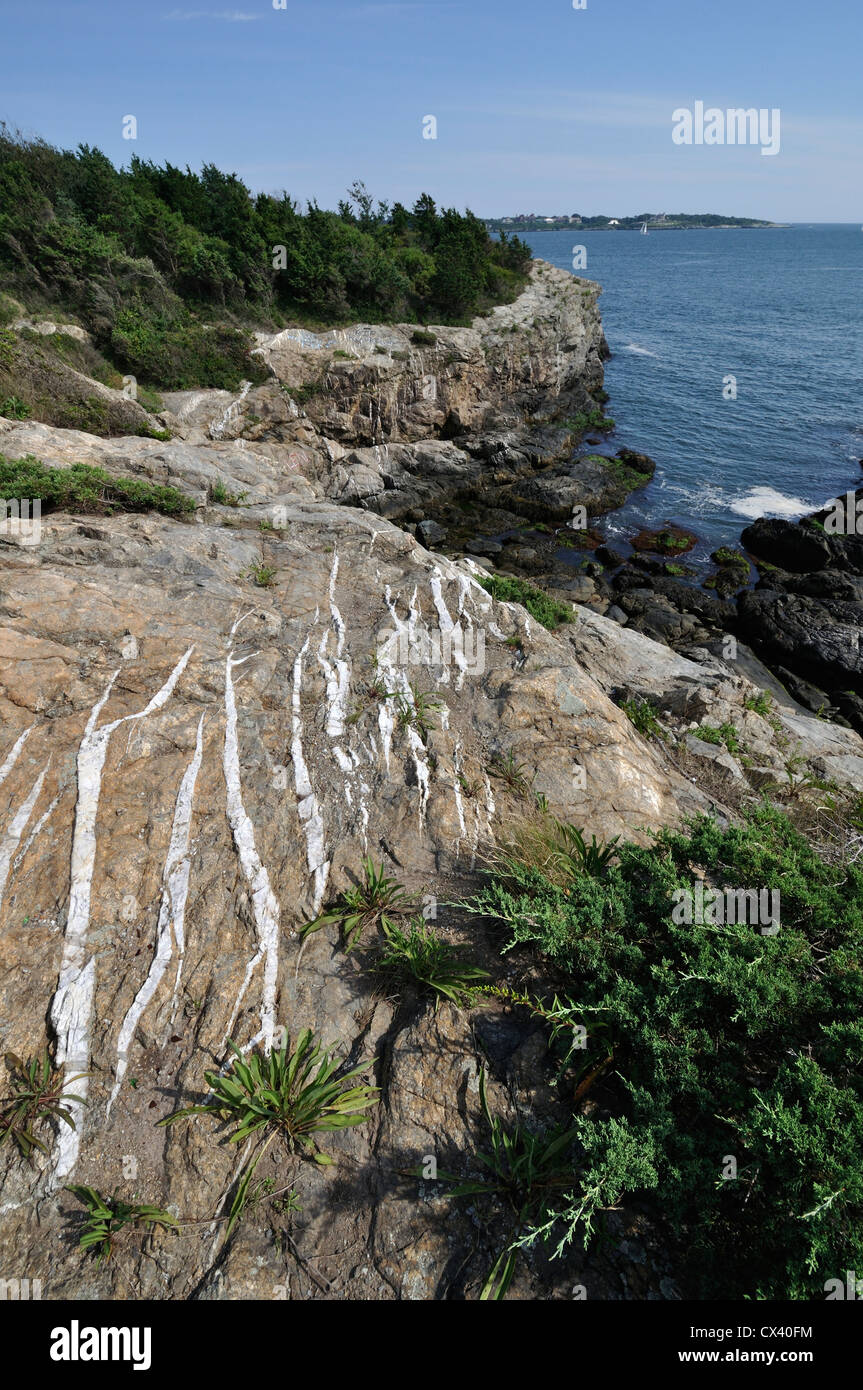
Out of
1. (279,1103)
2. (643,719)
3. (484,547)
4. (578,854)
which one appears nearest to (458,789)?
(578,854)

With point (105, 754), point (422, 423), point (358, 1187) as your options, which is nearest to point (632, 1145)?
point (358, 1187)

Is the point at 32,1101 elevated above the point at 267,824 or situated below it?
below

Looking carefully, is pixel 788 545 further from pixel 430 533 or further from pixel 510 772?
pixel 510 772

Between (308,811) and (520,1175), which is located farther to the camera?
(308,811)

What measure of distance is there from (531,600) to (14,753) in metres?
10.7

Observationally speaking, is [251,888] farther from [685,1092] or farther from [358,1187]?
[685,1092]

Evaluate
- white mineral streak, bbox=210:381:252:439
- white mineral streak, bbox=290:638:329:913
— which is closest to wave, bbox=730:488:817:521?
white mineral streak, bbox=210:381:252:439

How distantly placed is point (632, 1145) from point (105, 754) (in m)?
6.19

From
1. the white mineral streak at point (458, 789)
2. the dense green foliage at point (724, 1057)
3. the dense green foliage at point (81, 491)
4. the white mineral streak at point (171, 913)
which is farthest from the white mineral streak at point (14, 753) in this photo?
the dense green foliage at point (81, 491)

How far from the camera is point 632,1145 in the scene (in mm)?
3932

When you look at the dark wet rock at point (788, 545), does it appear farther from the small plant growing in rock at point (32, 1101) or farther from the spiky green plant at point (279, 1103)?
the small plant growing in rock at point (32, 1101)

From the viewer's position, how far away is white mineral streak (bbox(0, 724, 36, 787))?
251 inches

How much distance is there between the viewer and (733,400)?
153 feet

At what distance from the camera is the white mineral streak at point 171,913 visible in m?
5.22
